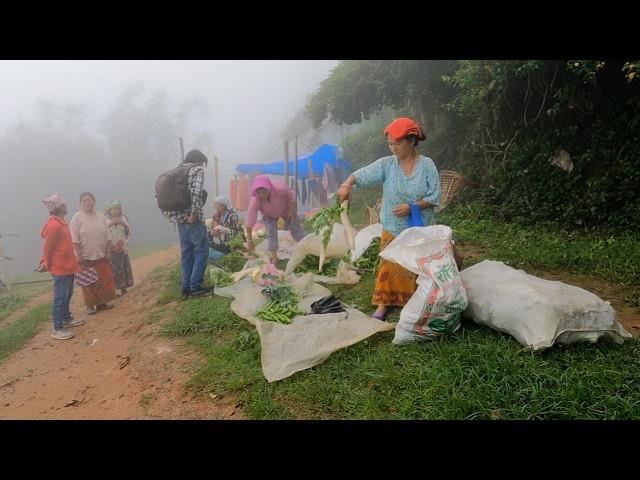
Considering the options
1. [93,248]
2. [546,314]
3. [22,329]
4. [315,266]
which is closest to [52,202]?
[93,248]

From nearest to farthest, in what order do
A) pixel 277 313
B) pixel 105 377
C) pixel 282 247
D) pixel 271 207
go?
pixel 105 377, pixel 277 313, pixel 271 207, pixel 282 247

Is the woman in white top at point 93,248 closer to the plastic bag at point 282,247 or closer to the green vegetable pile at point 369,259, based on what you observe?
the plastic bag at point 282,247

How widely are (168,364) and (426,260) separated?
5.56 ft

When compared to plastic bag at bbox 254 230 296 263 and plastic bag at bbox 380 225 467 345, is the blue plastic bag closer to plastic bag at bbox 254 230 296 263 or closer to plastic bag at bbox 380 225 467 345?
plastic bag at bbox 380 225 467 345

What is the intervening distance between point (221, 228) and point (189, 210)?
1166 mm

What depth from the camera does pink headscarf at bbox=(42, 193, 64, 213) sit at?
2920 mm

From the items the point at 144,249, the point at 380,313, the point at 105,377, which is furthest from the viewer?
the point at 144,249

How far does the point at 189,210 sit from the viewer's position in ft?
11.2

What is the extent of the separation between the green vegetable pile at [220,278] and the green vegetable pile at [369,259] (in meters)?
1.31

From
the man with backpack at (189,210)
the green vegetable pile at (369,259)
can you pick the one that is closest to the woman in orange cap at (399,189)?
the green vegetable pile at (369,259)

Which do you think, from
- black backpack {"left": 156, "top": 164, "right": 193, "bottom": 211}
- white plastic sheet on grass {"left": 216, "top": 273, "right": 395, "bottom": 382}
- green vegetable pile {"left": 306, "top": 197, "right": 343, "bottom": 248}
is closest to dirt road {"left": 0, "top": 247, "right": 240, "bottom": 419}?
white plastic sheet on grass {"left": 216, "top": 273, "right": 395, "bottom": 382}

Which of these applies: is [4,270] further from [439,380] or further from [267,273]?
[439,380]

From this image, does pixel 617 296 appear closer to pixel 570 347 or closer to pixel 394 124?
pixel 570 347

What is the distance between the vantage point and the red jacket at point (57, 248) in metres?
2.92
